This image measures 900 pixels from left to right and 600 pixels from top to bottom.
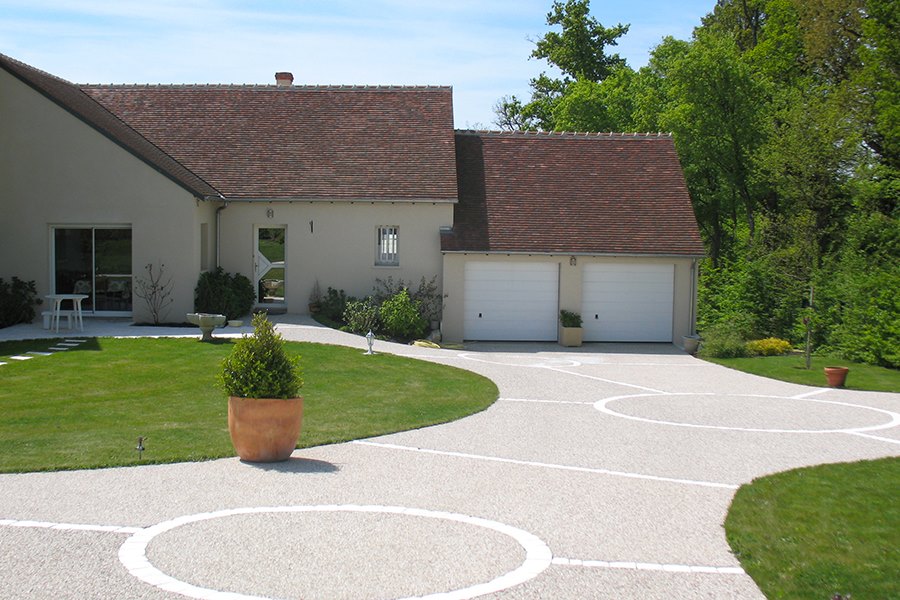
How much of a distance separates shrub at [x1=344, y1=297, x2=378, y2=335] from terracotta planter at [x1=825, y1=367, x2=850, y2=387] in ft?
35.5

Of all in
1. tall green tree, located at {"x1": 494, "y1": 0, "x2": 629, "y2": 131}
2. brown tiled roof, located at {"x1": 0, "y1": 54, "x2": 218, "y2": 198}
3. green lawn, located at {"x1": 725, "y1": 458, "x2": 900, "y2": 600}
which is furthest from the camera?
tall green tree, located at {"x1": 494, "y1": 0, "x2": 629, "y2": 131}

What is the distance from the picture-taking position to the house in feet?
79.1

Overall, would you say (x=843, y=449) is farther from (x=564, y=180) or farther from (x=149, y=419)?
(x=564, y=180)

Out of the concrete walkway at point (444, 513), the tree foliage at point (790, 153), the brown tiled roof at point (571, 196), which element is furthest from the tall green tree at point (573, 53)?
the concrete walkway at point (444, 513)

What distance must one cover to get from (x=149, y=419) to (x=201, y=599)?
7077mm

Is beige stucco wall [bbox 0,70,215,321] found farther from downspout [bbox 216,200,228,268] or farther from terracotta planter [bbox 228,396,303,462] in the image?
terracotta planter [bbox 228,396,303,462]

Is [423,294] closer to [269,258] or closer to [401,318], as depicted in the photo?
[401,318]

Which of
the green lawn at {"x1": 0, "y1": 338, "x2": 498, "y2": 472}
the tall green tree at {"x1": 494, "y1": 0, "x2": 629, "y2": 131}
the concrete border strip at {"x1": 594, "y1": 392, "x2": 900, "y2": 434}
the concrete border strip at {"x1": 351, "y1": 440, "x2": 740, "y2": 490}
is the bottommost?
the concrete border strip at {"x1": 594, "y1": 392, "x2": 900, "y2": 434}

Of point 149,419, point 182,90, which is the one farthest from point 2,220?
point 149,419

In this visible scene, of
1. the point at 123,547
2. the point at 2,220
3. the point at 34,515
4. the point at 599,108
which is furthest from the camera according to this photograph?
the point at 599,108

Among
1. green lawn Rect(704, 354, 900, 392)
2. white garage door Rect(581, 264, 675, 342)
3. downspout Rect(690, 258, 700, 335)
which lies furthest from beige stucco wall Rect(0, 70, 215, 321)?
green lawn Rect(704, 354, 900, 392)

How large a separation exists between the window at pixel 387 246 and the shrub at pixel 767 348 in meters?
9.79

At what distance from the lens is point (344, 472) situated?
34.9 feet

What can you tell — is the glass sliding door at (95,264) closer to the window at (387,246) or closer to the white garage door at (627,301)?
the window at (387,246)
